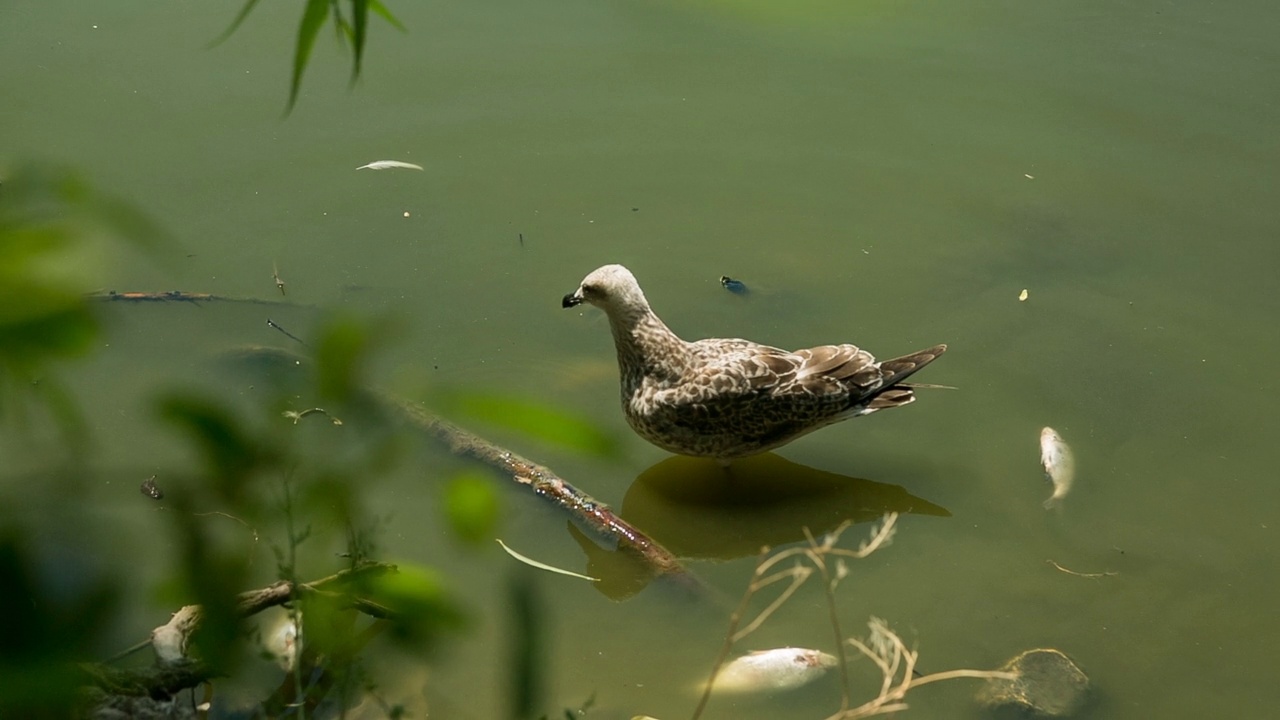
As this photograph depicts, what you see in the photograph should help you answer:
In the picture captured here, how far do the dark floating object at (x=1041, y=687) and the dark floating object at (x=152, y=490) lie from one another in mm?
3263

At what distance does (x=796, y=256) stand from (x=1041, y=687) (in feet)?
9.40

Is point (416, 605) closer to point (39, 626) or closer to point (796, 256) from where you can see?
point (39, 626)

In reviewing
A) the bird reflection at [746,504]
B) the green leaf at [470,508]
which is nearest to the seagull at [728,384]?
the bird reflection at [746,504]

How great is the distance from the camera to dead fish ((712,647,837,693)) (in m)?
4.34

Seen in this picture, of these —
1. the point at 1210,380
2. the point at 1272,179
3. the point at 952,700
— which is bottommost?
the point at 952,700

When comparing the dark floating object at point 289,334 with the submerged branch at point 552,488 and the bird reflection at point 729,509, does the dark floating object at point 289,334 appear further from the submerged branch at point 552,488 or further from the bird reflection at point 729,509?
the bird reflection at point 729,509

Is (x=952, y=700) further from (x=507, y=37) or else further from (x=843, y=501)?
(x=507, y=37)

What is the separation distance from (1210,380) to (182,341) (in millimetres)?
4976

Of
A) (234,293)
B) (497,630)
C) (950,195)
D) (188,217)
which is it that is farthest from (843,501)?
Result: (188,217)

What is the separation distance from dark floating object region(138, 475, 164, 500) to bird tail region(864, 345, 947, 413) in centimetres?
301

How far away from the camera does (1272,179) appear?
7348 millimetres

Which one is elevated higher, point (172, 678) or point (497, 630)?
point (172, 678)

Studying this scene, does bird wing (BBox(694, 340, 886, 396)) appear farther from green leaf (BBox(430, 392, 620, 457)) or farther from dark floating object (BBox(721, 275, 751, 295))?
green leaf (BBox(430, 392, 620, 457))

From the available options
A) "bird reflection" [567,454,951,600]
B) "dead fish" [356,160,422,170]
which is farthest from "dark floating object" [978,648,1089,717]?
"dead fish" [356,160,422,170]
